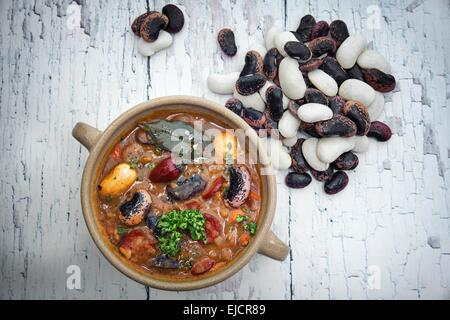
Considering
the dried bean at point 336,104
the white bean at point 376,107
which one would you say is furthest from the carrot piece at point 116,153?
the white bean at point 376,107

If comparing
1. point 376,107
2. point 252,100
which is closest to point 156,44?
point 252,100

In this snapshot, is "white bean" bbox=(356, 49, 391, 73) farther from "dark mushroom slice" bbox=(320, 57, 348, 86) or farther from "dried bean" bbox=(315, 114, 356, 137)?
"dried bean" bbox=(315, 114, 356, 137)

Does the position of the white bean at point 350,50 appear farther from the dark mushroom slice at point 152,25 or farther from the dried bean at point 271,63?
the dark mushroom slice at point 152,25

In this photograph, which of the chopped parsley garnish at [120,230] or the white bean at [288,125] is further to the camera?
the white bean at [288,125]

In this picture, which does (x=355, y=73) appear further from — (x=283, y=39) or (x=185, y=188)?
(x=185, y=188)

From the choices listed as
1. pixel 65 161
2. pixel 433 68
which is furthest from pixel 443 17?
pixel 65 161

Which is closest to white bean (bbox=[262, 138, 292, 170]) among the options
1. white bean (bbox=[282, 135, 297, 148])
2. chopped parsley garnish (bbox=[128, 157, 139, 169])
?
white bean (bbox=[282, 135, 297, 148])
